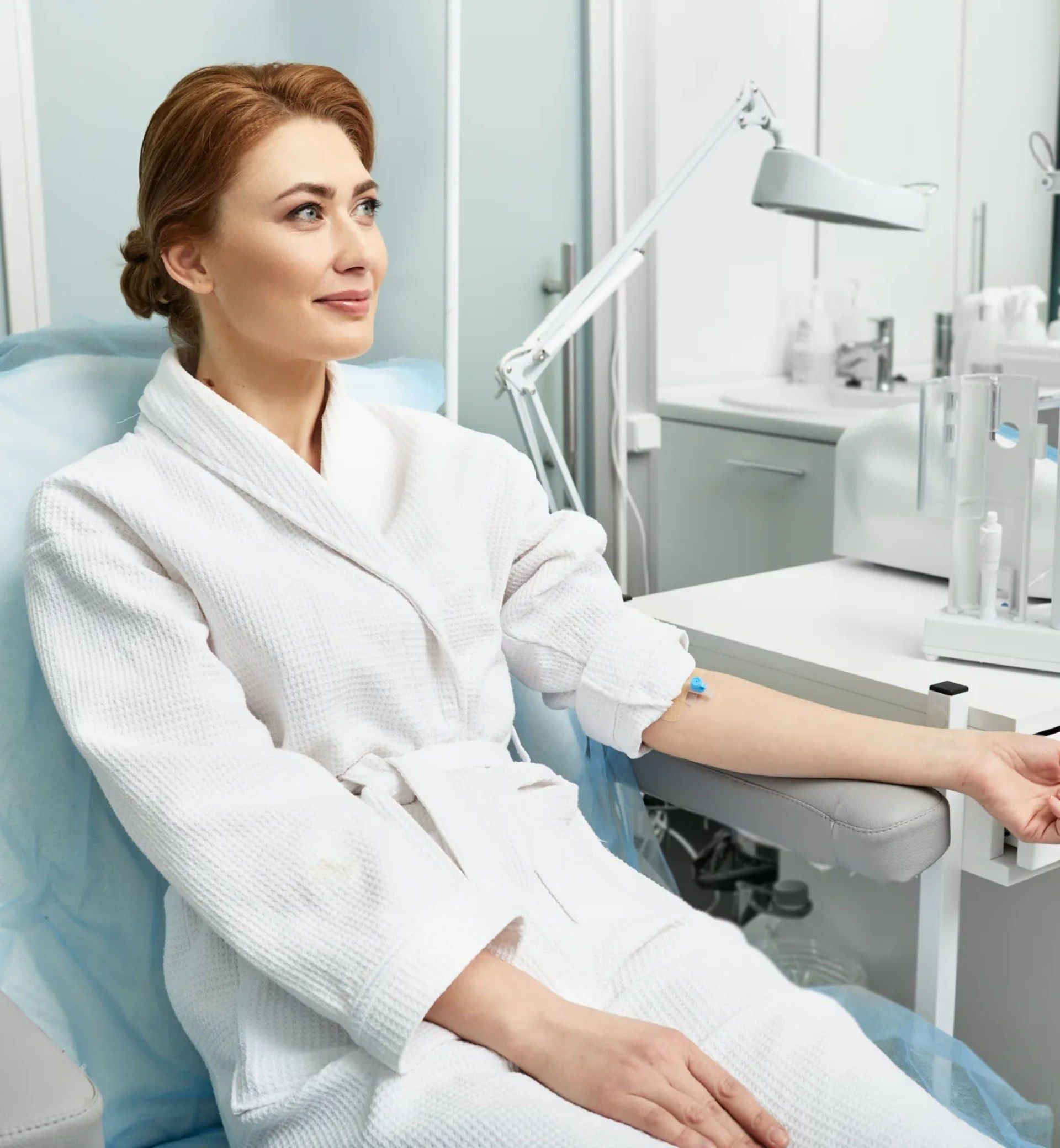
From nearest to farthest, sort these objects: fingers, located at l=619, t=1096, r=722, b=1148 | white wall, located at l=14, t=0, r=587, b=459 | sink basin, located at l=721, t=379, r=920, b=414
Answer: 1. fingers, located at l=619, t=1096, r=722, b=1148
2. white wall, located at l=14, t=0, r=587, b=459
3. sink basin, located at l=721, t=379, r=920, b=414

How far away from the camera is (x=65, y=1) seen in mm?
1606

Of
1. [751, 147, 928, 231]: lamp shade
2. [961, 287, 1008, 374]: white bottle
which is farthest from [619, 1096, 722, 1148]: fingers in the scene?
[961, 287, 1008, 374]: white bottle

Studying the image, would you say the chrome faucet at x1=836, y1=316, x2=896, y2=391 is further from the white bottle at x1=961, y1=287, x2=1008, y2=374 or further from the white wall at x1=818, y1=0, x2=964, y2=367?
the white bottle at x1=961, y1=287, x2=1008, y2=374

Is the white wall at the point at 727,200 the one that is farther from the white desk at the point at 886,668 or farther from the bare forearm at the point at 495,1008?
the bare forearm at the point at 495,1008

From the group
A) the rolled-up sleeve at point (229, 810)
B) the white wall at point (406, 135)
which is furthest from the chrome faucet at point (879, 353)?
the rolled-up sleeve at point (229, 810)

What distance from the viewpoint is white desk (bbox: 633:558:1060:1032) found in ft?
4.25

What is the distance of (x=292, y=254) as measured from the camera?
119cm

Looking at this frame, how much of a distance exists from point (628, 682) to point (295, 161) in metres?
0.56

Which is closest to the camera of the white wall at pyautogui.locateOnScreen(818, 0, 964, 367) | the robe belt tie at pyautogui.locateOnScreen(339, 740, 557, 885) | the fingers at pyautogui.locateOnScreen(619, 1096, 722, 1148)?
the fingers at pyautogui.locateOnScreen(619, 1096, 722, 1148)

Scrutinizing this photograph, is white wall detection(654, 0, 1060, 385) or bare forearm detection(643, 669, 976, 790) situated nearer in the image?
bare forearm detection(643, 669, 976, 790)

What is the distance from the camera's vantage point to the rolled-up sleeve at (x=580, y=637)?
1.31 meters

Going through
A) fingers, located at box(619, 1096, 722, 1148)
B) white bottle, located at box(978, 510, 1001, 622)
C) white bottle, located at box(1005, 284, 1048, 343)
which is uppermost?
white bottle, located at box(1005, 284, 1048, 343)

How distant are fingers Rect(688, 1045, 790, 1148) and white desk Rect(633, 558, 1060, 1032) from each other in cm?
41

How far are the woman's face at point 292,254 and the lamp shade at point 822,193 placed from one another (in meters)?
0.53
